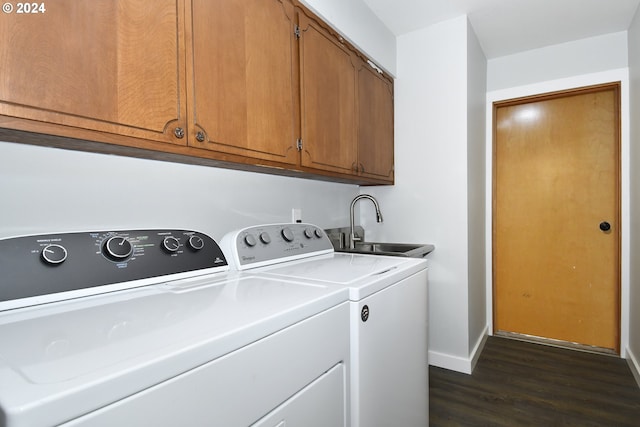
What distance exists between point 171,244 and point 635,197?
2.90m

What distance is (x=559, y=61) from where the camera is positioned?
268cm

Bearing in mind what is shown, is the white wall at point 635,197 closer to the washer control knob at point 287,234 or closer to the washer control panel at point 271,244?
the washer control panel at point 271,244

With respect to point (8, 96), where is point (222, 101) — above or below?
above

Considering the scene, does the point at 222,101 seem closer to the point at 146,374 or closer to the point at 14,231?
the point at 14,231

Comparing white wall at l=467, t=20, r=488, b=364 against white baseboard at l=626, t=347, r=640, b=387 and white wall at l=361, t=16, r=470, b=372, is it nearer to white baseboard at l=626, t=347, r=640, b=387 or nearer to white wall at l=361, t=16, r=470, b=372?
white wall at l=361, t=16, r=470, b=372

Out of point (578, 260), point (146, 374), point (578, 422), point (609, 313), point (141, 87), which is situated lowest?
point (578, 422)

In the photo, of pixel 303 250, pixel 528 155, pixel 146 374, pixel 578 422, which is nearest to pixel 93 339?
pixel 146 374

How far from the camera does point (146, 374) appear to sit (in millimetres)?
507

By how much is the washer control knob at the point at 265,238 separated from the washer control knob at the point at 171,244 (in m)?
0.37

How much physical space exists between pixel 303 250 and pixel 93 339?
1.08 m

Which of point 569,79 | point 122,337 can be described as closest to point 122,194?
point 122,337

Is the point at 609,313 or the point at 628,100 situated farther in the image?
the point at 609,313

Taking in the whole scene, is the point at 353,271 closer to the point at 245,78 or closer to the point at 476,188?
the point at 245,78

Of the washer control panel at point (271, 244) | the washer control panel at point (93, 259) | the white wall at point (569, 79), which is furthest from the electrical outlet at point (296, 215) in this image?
the white wall at point (569, 79)
